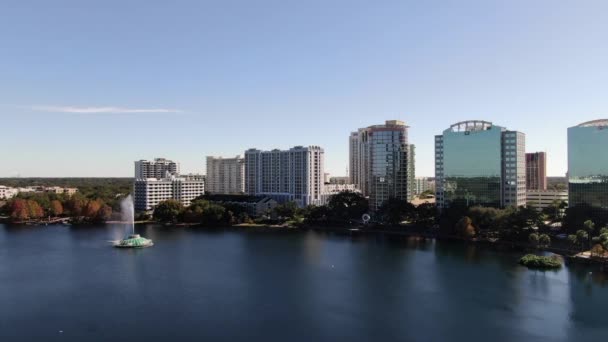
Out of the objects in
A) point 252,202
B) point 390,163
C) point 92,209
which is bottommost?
point 92,209

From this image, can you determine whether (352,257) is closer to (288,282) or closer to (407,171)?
(288,282)

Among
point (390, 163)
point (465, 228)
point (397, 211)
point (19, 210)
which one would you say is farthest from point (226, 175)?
point (465, 228)

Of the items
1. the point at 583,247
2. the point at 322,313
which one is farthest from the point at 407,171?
the point at 322,313

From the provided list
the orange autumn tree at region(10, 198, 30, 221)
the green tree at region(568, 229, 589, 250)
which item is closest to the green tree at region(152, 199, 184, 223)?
the orange autumn tree at region(10, 198, 30, 221)

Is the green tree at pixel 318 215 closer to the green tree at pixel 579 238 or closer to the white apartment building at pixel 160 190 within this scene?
the white apartment building at pixel 160 190

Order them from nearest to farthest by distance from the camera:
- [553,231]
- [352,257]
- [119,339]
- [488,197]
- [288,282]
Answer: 1. [119,339]
2. [288,282]
3. [352,257]
4. [553,231]
5. [488,197]

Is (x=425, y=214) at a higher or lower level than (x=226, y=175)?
lower

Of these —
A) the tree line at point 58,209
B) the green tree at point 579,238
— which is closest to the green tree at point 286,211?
the tree line at point 58,209

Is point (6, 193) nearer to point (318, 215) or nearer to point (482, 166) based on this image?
point (318, 215)
